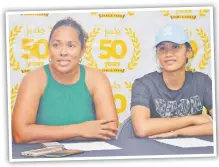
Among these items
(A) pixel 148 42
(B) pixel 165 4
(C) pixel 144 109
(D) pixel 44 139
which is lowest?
(D) pixel 44 139

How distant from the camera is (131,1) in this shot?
2.47 m

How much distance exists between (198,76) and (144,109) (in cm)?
35

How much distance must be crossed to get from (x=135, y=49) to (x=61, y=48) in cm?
41

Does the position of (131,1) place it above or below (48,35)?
above

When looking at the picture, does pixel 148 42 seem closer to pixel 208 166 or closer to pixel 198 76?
pixel 198 76

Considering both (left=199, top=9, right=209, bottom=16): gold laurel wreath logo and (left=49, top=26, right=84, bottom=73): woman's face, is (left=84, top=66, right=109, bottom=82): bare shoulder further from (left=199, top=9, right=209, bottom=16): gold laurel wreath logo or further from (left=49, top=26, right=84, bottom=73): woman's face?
(left=199, top=9, right=209, bottom=16): gold laurel wreath logo

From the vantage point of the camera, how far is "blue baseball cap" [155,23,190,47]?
2463mm

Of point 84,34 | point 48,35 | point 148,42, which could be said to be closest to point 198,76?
point 148,42

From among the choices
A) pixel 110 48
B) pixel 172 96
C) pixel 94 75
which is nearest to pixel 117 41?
pixel 110 48

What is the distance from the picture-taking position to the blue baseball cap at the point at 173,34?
246 centimetres

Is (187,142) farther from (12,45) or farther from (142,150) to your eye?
(12,45)

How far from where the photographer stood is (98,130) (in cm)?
246

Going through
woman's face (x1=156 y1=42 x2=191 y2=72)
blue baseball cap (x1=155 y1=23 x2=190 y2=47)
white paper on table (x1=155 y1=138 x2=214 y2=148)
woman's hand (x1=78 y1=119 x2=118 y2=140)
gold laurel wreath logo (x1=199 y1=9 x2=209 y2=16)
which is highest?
gold laurel wreath logo (x1=199 y1=9 x2=209 y2=16)

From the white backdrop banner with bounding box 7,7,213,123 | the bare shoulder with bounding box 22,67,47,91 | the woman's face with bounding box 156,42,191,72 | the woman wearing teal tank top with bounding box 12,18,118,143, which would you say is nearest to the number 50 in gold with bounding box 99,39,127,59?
the white backdrop banner with bounding box 7,7,213,123
